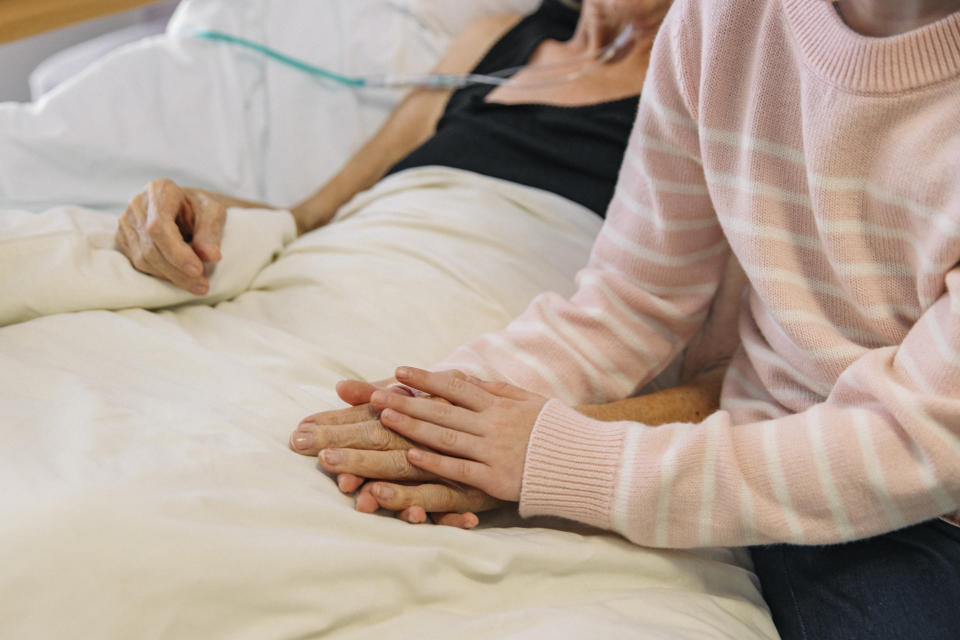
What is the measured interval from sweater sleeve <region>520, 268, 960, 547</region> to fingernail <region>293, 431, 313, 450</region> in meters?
0.18

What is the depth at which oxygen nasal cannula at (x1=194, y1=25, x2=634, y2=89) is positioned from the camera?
1.44 m

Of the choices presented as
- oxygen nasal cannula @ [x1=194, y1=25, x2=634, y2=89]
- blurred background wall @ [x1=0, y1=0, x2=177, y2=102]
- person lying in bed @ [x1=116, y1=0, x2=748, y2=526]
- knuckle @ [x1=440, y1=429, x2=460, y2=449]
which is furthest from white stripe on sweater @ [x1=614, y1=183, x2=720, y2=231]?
blurred background wall @ [x1=0, y1=0, x2=177, y2=102]

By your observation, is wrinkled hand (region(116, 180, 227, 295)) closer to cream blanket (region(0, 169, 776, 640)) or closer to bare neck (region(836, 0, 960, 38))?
cream blanket (region(0, 169, 776, 640))

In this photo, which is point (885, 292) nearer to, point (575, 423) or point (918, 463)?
point (918, 463)

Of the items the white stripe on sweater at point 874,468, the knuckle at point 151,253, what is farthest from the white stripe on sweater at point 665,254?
the knuckle at point 151,253

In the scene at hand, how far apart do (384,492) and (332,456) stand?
0.05 m

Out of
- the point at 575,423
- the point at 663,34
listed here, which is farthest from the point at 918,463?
the point at 663,34

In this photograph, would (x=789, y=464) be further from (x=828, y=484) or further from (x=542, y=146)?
(x=542, y=146)

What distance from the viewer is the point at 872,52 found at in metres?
0.69

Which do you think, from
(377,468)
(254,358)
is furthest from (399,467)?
(254,358)

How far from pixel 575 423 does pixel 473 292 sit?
1.06 ft

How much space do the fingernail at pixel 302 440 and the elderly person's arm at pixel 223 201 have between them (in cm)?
30

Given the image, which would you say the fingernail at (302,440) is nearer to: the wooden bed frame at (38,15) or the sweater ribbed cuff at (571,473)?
the sweater ribbed cuff at (571,473)

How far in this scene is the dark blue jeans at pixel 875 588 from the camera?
0.73 m
